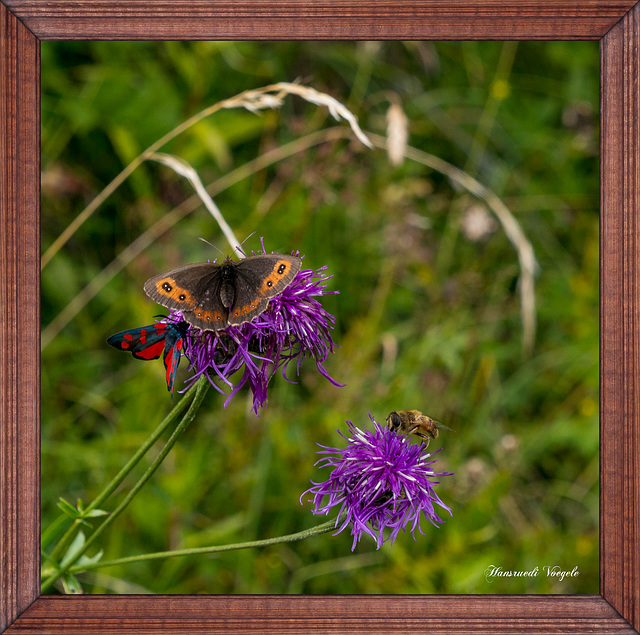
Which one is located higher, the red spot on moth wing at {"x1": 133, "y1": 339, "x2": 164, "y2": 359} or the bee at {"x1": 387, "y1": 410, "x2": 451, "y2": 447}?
the red spot on moth wing at {"x1": 133, "y1": 339, "x2": 164, "y2": 359}

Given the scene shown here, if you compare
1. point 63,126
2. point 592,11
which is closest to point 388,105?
point 592,11

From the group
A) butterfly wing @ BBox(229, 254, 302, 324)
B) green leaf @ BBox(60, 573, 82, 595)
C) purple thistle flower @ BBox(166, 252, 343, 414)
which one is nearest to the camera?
butterfly wing @ BBox(229, 254, 302, 324)

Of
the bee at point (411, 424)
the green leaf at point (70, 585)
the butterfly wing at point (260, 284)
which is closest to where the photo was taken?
the butterfly wing at point (260, 284)

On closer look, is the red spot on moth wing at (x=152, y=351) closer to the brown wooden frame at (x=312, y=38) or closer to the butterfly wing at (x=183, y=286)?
the butterfly wing at (x=183, y=286)

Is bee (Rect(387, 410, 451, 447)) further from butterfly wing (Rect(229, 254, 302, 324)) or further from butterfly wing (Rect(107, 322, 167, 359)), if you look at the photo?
butterfly wing (Rect(107, 322, 167, 359))

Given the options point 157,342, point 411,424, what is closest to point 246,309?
point 157,342

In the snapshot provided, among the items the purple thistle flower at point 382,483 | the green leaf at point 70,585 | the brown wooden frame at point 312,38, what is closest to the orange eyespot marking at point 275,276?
the purple thistle flower at point 382,483

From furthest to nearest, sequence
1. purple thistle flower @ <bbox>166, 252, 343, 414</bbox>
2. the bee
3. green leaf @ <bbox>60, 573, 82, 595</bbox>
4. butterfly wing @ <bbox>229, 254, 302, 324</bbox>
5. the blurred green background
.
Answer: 1. the blurred green background
2. green leaf @ <bbox>60, 573, 82, 595</bbox>
3. the bee
4. purple thistle flower @ <bbox>166, 252, 343, 414</bbox>
5. butterfly wing @ <bbox>229, 254, 302, 324</bbox>

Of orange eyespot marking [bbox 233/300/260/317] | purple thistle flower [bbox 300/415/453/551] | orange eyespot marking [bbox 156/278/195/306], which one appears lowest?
purple thistle flower [bbox 300/415/453/551]

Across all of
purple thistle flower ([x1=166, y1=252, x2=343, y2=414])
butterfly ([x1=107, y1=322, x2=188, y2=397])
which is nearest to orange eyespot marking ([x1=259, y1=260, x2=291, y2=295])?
purple thistle flower ([x1=166, y1=252, x2=343, y2=414])
